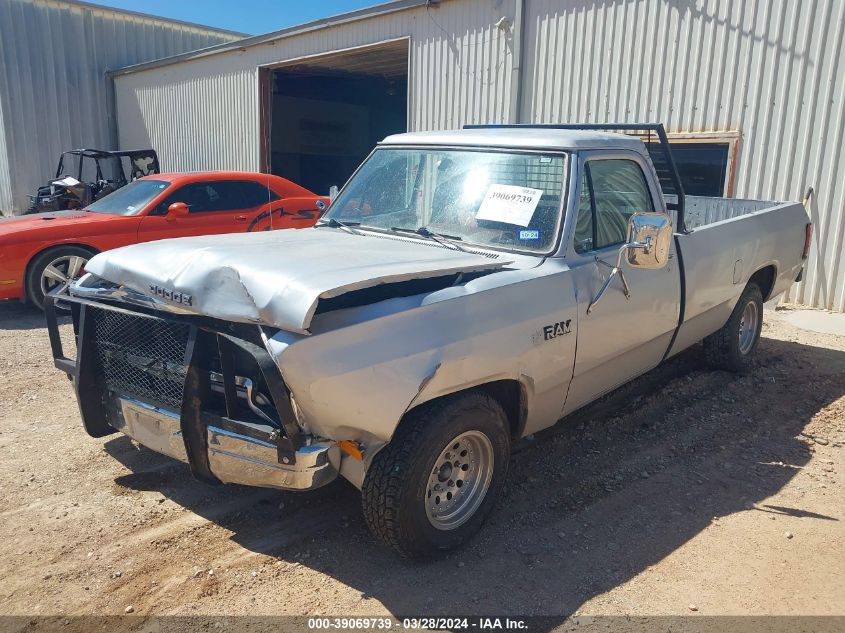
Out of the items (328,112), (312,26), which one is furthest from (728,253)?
(328,112)

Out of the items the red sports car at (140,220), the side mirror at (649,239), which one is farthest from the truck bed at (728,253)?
the red sports car at (140,220)

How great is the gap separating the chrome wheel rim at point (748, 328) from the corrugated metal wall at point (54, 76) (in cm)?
1913

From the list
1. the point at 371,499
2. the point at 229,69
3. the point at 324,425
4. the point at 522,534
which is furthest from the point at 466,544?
the point at 229,69

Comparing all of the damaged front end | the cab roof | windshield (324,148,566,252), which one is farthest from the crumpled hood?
the cab roof

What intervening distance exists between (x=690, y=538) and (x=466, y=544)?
116 centimetres

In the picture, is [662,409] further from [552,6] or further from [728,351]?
[552,6]

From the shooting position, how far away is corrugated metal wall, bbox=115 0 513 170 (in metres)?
10.9

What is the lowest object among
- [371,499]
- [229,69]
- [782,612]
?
[782,612]

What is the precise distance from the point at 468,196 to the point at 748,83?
20.0 feet

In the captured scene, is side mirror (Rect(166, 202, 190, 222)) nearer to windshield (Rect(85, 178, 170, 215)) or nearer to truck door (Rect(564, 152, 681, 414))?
windshield (Rect(85, 178, 170, 215))

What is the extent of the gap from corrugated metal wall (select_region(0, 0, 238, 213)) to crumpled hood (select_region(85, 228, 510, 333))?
716 inches

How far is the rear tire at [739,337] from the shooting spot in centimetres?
569

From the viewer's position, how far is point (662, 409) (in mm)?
5191

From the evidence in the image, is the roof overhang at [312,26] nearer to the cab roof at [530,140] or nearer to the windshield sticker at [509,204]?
the cab roof at [530,140]
